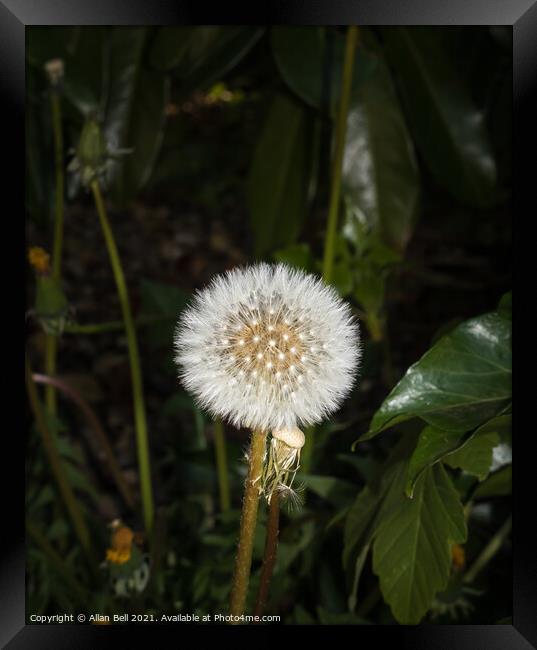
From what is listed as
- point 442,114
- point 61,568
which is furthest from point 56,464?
point 442,114

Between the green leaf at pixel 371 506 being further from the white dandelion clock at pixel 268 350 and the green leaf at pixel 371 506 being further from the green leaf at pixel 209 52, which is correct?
the green leaf at pixel 209 52

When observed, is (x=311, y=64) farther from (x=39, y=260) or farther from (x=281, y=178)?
(x=39, y=260)

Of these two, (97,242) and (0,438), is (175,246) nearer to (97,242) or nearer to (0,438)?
(97,242)

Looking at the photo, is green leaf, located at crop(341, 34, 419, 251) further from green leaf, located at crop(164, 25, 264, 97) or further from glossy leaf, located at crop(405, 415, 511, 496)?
glossy leaf, located at crop(405, 415, 511, 496)

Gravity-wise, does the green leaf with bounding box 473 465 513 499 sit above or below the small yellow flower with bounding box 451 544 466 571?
Result: above

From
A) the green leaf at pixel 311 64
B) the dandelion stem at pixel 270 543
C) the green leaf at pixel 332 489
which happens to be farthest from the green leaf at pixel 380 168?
the dandelion stem at pixel 270 543

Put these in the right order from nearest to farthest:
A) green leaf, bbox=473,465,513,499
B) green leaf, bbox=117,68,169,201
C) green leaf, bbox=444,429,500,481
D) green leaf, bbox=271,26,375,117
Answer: green leaf, bbox=444,429,500,481 < green leaf, bbox=473,465,513,499 < green leaf, bbox=271,26,375,117 < green leaf, bbox=117,68,169,201

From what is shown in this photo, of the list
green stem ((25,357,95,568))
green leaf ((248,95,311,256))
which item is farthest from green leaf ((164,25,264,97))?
green stem ((25,357,95,568))
